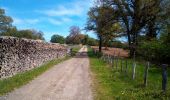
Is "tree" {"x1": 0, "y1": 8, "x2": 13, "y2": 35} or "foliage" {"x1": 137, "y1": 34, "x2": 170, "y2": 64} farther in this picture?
"tree" {"x1": 0, "y1": 8, "x2": 13, "y2": 35}

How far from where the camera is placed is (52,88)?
16.2 m

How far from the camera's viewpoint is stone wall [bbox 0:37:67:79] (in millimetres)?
18859

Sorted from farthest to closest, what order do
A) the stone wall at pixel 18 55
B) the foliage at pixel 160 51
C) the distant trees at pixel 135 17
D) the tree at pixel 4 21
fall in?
the tree at pixel 4 21
the distant trees at pixel 135 17
the foliage at pixel 160 51
the stone wall at pixel 18 55

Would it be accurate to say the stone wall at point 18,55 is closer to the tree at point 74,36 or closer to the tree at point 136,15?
the tree at point 136,15

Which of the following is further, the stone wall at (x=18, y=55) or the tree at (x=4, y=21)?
the tree at (x=4, y=21)

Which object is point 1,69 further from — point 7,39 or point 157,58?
point 157,58

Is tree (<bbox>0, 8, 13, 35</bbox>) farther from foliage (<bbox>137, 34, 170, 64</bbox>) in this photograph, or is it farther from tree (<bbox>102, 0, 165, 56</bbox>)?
foliage (<bbox>137, 34, 170, 64</bbox>)

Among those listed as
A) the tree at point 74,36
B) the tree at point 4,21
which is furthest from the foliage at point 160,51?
the tree at point 74,36

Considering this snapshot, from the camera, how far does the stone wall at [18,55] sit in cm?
1886

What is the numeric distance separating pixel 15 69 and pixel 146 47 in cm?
2286

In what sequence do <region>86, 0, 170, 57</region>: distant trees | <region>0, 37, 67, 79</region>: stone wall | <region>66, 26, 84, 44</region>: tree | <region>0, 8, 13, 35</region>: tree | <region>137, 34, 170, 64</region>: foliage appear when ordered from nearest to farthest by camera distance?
<region>0, 37, 67, 79</region>: stone wall
<region>137, 34, 170, 64</region>: foliage
<region>86, 0, 170, 57</region>: distant trees
<region>0, 8, 13, 35</region>: tree
<region>66, 26, 84, 44</region>: tree

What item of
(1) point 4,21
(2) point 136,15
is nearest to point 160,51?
(2) point 136,15

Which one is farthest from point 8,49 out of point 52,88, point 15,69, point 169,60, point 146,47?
point 146,47

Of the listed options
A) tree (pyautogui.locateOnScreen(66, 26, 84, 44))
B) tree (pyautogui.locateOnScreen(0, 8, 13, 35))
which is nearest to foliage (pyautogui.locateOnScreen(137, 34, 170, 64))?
tree (pyautogui.locateOnScreen(0, 8, 13, 35))
